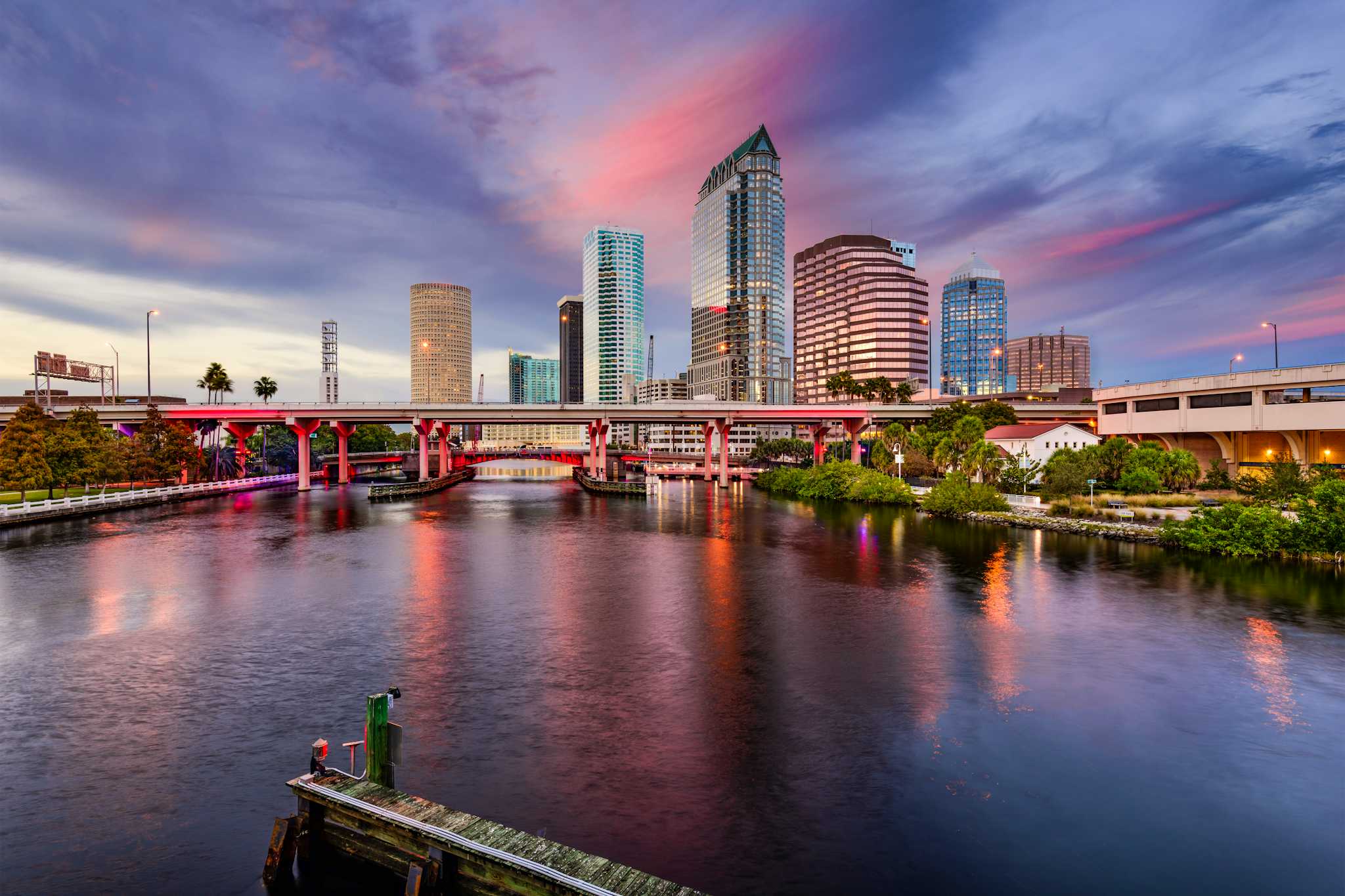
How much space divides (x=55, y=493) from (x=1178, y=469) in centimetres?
13677

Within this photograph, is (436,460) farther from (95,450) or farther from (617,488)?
(95,450)

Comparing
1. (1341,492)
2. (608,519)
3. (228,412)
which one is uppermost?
(228,412)

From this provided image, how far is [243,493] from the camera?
353 feet

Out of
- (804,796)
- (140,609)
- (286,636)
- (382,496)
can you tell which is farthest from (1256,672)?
(382,496)

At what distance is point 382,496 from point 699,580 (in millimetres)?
69728

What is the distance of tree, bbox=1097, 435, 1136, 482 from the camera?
264 ft

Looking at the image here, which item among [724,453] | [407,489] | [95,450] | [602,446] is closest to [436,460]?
[602,446]

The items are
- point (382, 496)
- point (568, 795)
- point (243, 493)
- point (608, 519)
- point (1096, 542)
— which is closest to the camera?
point (568, 795)

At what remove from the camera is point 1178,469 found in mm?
75375

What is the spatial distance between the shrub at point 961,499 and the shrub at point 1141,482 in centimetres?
1287

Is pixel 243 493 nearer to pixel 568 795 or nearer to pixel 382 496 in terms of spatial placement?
pixel 382 496

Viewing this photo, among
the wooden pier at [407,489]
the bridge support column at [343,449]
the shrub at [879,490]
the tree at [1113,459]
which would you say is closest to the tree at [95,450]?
the wooden pier at [407,489]

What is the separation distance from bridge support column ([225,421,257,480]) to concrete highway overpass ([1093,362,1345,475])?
145 meters

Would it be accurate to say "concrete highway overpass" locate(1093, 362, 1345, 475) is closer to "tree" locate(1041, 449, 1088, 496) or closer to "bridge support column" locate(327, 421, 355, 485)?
"tree" locate(1041, 449, 1088, 496)
